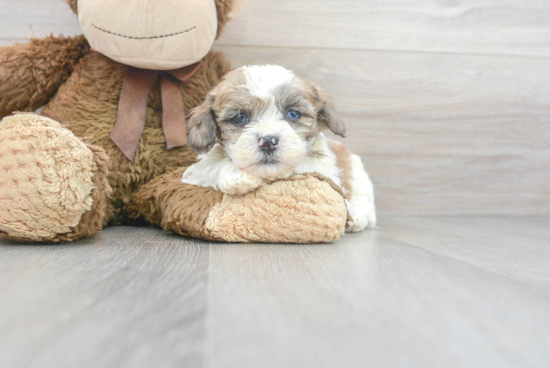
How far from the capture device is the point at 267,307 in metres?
0.71

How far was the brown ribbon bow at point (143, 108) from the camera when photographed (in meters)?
1.55

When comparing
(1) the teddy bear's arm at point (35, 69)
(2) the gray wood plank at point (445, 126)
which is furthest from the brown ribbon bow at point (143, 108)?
(2) the gray wood plank at point (445, 126)

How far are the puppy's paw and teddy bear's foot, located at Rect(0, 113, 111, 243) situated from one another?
1.20 feet

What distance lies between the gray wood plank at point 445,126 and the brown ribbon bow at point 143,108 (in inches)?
24.5

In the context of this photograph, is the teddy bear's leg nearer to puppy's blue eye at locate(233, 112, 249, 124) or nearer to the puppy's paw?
the puppy's paw

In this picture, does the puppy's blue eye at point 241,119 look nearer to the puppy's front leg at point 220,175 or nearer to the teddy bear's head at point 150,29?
the puppy's front leg at point 220,175

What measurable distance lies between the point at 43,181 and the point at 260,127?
0.60 m

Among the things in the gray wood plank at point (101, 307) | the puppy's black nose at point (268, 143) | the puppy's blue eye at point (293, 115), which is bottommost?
the gray wood plank at point (101, 307)

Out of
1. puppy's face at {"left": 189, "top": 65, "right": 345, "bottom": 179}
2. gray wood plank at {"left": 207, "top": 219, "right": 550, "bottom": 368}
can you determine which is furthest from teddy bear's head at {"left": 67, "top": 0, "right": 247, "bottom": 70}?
gray wood plank at {"left": 207, "top": 219, "right": 550, "bottom": 368}

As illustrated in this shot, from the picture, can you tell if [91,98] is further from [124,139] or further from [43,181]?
[43,181]

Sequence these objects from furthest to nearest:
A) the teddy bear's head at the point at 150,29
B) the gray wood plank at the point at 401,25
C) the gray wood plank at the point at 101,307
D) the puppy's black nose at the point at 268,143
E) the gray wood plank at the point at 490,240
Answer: the gray wood plank at the point at 401,25, the teddy bear's head at the point at 150,29, the puppy's black nose at the point at 268,143, the gray wood plank at the point at 490,240, the gray wood plank at the point at 101,307

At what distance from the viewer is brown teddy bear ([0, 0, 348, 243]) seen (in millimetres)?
1118

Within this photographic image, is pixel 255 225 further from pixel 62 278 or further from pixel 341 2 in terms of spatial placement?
pixel 341 2

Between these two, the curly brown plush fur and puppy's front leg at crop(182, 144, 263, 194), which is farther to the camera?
the curly brown plush fur
